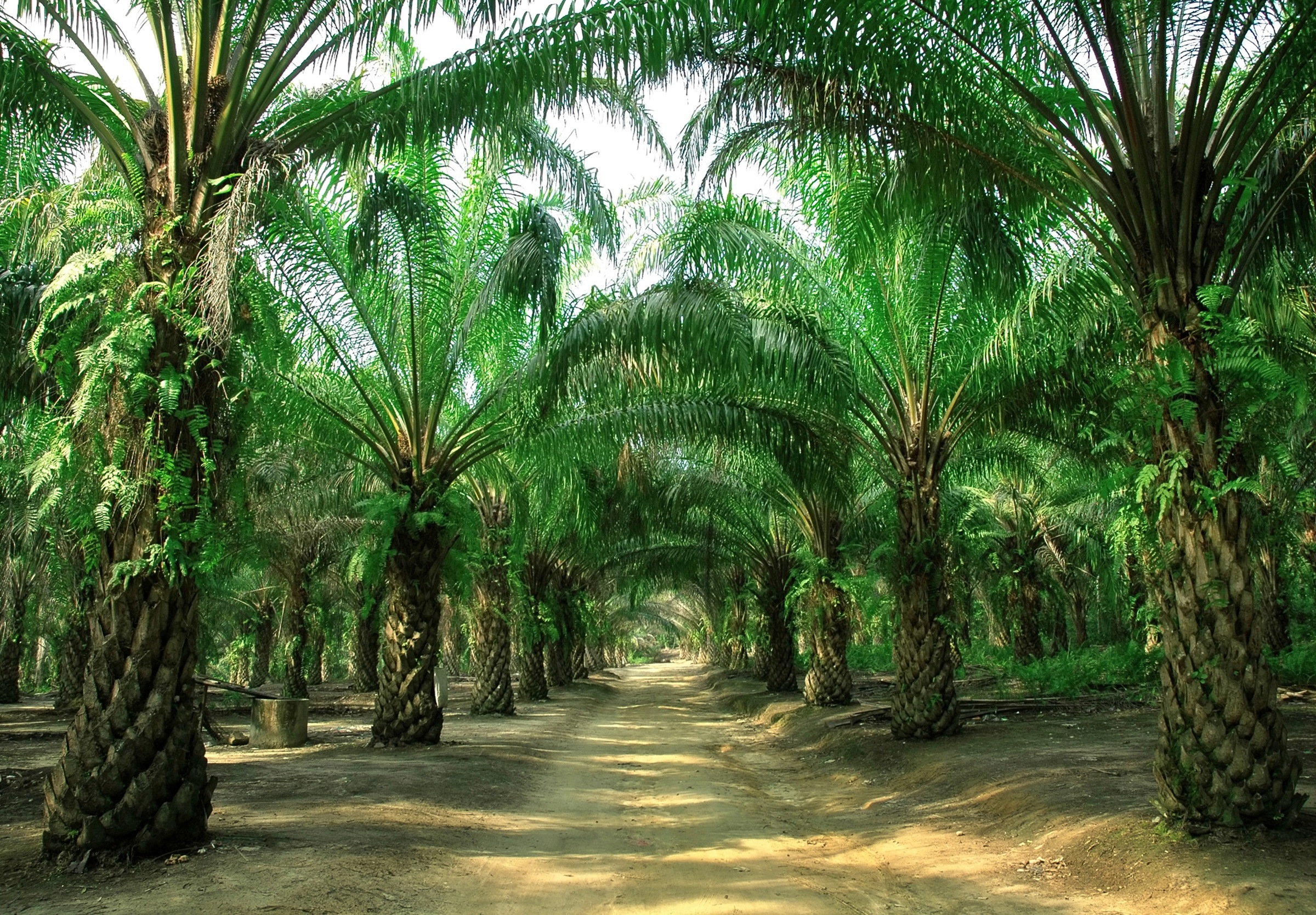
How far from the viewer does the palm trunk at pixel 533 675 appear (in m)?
22.5

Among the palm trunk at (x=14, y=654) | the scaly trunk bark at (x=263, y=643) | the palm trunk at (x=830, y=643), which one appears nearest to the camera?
the palm trunk at (x=830, y=643)

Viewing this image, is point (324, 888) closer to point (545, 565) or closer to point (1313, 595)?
point (545, 565)

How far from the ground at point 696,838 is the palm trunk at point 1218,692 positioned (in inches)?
8.4

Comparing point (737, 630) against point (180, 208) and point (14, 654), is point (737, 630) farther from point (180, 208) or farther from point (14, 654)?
point (180, 208)

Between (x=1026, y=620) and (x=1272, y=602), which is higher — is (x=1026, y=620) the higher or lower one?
the lower one

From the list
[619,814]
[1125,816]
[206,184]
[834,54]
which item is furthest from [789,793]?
[206,184]

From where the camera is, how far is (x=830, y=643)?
17000 mm

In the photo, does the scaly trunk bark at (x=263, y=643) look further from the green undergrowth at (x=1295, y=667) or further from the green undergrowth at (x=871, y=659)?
the green undergrowth at (x=1295, y=667)

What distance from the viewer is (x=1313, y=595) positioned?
20.9 meters

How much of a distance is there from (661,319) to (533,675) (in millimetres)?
14672

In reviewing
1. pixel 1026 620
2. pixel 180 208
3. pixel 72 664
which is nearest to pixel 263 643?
pixel 72 664

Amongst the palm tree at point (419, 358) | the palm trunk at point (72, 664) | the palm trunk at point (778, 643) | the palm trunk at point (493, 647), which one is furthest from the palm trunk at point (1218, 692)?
the palm trunk at point (778, 643)

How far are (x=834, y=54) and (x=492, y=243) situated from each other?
6223 millimetres

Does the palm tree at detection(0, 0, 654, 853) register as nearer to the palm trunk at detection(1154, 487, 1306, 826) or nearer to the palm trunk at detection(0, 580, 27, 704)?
the palm trunk at detection(1154, 487, 1306, 826)
